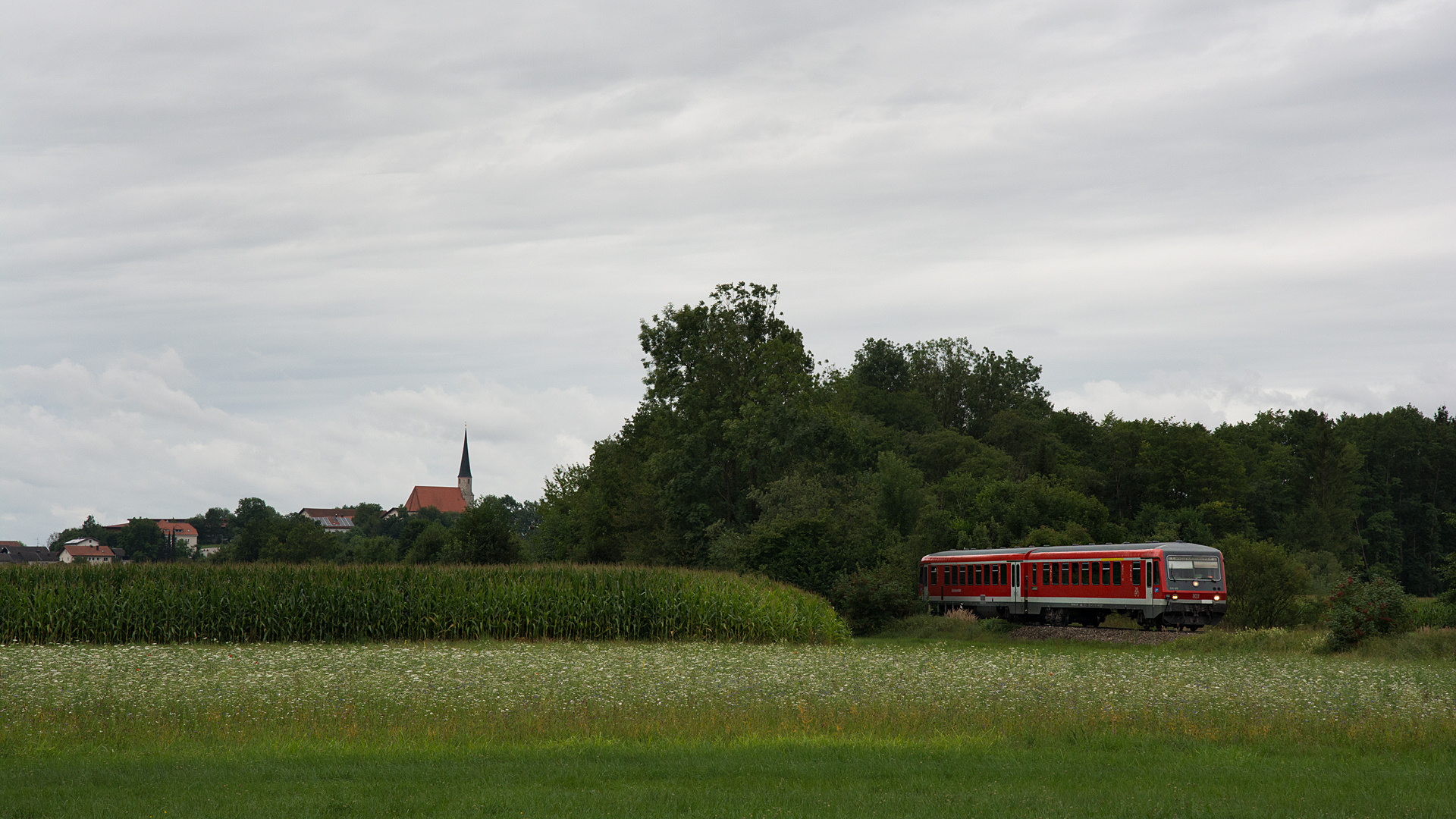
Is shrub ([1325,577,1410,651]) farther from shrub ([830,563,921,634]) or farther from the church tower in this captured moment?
the church tower

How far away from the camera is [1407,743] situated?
42.2 feet

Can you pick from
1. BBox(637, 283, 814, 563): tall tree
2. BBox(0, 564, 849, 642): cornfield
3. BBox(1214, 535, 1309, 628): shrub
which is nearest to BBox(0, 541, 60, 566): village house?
BBox(637, 283, 814, 563): tall tree

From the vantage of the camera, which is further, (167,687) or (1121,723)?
(167,687)

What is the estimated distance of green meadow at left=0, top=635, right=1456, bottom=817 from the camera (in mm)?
10109

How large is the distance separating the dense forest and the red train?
7.56ft

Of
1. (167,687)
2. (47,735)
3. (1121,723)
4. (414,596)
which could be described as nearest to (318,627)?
(414,596)

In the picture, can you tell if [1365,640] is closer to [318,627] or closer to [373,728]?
[373,728]

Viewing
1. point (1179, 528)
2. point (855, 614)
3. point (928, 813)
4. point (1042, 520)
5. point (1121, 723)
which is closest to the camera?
point (928, 813)

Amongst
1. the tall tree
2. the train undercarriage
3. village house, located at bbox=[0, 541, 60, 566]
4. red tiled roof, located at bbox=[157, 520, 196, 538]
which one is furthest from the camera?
red tiled roof, located at bbox=[157, 520, 196, 538]

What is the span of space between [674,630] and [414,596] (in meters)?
6.73

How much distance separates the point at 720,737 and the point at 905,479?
4361 centimetres

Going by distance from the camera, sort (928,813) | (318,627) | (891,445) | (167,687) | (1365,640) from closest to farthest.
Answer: (928,813), (167,687), (1365,640), (318,627), (891,445)

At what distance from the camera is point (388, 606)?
1152 inches

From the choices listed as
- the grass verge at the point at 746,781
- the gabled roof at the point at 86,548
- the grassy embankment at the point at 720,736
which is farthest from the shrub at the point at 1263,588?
the gabled roof at the point at 86,548
